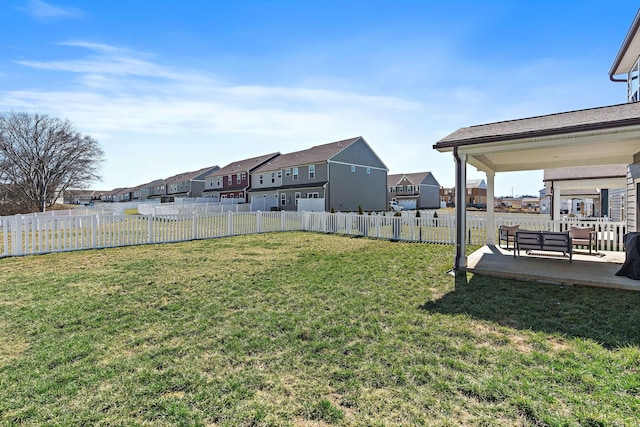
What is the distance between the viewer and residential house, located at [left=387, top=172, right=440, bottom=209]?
4866 centimetres

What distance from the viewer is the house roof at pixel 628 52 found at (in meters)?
8.77

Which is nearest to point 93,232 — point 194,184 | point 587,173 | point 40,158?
point 587,173

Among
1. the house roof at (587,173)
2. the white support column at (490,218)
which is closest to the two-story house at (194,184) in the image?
the white support column at (490,218)

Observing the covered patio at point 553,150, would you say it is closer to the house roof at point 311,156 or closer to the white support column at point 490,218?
the white support column at point 490,218

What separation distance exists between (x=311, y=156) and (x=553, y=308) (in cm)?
2880

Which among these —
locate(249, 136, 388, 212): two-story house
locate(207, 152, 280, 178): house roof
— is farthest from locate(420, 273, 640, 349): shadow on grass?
locate(207, 152, 280, 178): house roof

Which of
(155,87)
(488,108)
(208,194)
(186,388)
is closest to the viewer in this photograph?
(186,388)

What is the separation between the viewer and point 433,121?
14023 mm

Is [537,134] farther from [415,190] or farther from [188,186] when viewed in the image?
[188,186]

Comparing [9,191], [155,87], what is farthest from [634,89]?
[9,191]

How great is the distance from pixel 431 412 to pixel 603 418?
4.14 ft

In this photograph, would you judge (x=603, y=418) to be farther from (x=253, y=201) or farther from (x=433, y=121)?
(x=253, y=201)

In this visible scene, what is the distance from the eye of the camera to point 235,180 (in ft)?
133

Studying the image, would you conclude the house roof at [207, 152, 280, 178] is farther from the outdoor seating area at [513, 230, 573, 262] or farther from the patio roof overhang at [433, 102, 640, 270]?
the outdoor seating area at [513, 230, 573, 262]
